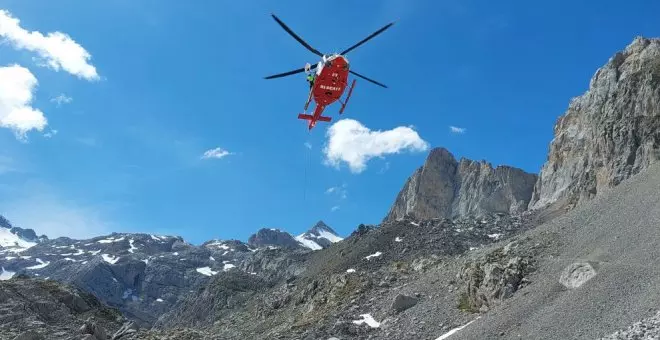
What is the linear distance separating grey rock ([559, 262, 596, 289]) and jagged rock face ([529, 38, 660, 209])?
158 feet

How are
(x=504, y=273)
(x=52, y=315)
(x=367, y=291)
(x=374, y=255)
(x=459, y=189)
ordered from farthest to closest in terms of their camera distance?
(x=459, y=189), (x=374, y=255), (x=52, y=315), (x=367, y=291), (x=504, y=273)

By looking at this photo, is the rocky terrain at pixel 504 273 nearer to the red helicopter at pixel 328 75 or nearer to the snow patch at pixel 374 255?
the snow patch at pixel 374 255

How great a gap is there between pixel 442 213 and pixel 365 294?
100637 mm

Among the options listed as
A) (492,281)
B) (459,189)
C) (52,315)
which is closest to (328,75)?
(492,281)

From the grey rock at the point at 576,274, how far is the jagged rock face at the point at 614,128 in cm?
4830

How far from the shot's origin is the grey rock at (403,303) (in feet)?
130

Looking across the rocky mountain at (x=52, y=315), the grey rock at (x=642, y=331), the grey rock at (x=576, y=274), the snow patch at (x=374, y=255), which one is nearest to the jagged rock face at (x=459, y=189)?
the snow patch at (x=374, y=255)

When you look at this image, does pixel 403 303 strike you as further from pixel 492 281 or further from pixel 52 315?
pixel 52 315

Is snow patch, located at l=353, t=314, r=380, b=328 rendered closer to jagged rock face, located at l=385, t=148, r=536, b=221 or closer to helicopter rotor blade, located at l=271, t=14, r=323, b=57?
helicopter rotor blade, located at l=271, t=14, r=323, b=57

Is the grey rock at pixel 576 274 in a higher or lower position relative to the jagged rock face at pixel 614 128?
lower

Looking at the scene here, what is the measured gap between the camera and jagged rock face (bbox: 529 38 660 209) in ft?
245

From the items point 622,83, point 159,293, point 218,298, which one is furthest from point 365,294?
point 159,293

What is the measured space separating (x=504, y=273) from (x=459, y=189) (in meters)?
112

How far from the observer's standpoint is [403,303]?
39.9m
